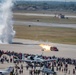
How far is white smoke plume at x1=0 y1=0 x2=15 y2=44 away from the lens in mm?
96688

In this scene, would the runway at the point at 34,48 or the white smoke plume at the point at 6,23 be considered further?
the white smoke plume at the point at 6,23

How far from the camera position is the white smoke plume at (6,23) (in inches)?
3807

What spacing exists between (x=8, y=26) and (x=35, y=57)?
3336 centimetres

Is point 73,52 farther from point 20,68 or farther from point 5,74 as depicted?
point 5,74

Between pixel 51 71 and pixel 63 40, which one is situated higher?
pixel 51 71

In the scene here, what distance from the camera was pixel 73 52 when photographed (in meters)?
82.5

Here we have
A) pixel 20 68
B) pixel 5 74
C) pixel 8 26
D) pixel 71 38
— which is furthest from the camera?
pixel 71 38

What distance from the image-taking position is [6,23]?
10019cm

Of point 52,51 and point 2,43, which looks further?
point 2,43

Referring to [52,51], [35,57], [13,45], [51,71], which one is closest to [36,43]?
[13,45]

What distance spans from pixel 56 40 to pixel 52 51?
767 inches

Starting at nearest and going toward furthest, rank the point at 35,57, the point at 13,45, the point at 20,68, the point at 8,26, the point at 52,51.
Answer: the point at 20,68 < the point at 35,57 < the point at 52,51 < the point at 13,45 < the point at 8,26

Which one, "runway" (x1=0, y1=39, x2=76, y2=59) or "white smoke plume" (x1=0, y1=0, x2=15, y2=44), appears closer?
"runway" (x1=0, y1=39, x2=76, y2=59)

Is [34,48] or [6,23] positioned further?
[6,23]
